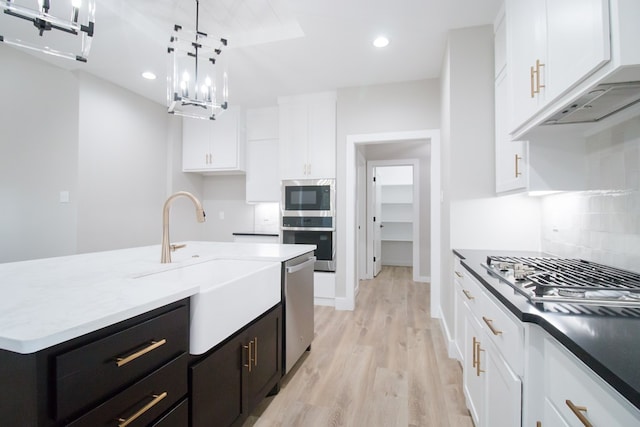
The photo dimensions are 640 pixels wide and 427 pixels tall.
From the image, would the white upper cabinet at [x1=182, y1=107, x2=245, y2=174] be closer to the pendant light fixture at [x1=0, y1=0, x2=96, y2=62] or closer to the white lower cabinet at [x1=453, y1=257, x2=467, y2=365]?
the pendant light fixture at [x1=0, y1=0, x2=96, y2=62]

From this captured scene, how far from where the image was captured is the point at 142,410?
2.90ft

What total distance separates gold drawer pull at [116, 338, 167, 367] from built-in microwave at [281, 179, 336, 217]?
8.88ft

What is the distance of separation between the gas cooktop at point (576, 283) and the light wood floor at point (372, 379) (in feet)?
3.22

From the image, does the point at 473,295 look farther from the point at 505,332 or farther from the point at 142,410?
the point at 142,410

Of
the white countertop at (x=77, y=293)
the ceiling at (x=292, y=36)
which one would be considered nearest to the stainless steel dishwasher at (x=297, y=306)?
the white countertop at (x=77, y=293)

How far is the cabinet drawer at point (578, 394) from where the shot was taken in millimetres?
535

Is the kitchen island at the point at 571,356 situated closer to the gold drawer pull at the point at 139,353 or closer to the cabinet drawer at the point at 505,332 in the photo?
the cabinet drawer at the point at 505,332

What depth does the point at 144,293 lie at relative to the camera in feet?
3.29

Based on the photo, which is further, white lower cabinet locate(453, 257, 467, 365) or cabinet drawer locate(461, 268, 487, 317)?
white lower cabinet locate(453, 257, 467, 365)

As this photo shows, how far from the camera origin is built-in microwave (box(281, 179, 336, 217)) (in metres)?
3.56

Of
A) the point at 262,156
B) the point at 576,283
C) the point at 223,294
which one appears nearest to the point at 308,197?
the point at 262,156

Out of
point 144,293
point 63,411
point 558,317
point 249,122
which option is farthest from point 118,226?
point 558,317

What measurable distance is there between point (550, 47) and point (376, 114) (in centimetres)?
229

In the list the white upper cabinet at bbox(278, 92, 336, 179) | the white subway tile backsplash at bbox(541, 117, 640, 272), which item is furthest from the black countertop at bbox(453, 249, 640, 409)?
the white upper cabinet at bbox(278, 92, 336, 179)
